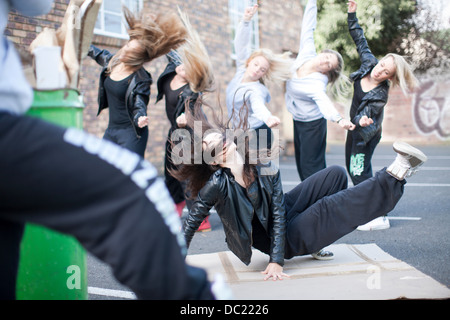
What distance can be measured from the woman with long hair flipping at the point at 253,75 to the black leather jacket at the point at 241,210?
1556 millimetres

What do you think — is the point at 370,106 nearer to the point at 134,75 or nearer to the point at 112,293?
the point at 134,75

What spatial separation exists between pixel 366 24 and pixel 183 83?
1337 centimetres

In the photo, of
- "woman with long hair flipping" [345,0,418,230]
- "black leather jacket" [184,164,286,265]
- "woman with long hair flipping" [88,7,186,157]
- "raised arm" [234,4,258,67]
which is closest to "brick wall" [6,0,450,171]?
"raised arm" [234,4,258,67]

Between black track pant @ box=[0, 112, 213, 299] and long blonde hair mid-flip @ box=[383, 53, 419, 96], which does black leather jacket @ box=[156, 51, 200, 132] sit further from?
black track pant @ box=[0, 112, 213, 299]

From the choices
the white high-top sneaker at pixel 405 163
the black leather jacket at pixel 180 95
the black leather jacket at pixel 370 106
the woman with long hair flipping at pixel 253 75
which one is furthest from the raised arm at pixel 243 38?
the white high-top sneaker at pixel 405 163

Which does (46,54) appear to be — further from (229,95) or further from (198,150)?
(229,95)

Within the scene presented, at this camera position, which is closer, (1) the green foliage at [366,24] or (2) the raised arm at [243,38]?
(2) the raised arm at [243,38]

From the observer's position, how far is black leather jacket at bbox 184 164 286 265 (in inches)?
114

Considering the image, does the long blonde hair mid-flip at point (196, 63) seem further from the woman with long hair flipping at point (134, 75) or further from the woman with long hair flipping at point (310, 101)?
the woman with long hair flipping at point (310, 101)

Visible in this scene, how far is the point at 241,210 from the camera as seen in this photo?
295 centimetres

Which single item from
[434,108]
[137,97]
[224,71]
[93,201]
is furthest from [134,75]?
[434,108]

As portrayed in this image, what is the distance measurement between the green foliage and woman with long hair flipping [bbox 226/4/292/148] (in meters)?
12.3

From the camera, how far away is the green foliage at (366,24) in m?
16.0
